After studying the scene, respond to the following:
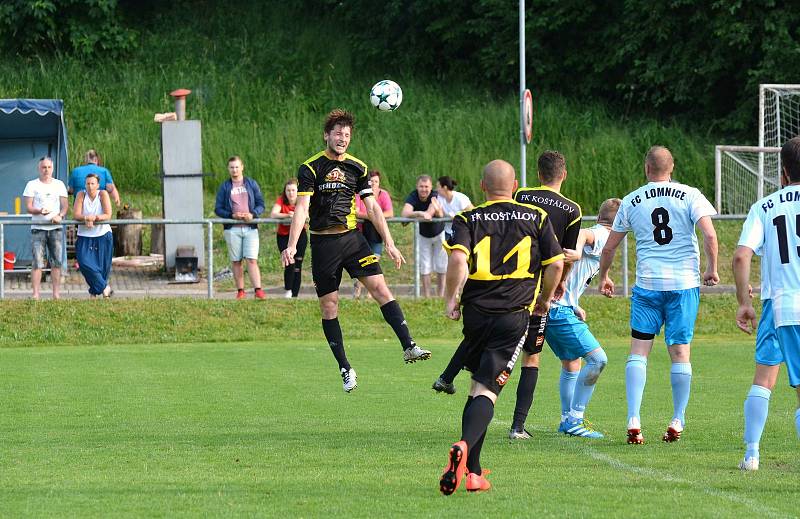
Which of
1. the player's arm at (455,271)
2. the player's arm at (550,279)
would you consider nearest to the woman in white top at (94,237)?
the player's arm at (550,279)

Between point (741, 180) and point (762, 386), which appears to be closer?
point (762, 386)

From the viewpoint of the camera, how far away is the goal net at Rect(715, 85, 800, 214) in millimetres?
26141

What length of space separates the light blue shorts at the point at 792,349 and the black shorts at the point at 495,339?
1553mm

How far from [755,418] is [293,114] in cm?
2831

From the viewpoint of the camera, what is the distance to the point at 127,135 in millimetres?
33531

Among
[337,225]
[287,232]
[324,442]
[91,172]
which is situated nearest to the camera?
[324,442]

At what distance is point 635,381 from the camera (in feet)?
31.3

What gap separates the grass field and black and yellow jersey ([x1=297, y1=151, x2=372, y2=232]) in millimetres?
1682

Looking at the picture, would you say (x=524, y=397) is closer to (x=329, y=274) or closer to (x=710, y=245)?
(x=710, y=245)

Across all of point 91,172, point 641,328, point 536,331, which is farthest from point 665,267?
point 91,172

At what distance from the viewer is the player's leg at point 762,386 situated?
8094 mm

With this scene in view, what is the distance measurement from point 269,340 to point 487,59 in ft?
73.2

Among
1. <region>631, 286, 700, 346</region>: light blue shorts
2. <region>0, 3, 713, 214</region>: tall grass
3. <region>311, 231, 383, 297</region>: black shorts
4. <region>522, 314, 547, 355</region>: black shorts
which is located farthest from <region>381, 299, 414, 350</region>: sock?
<region>0, 3, 713, 214</region>: tall grass

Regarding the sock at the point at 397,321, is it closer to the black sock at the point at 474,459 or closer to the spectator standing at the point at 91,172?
the black sock at the point at 474,459
